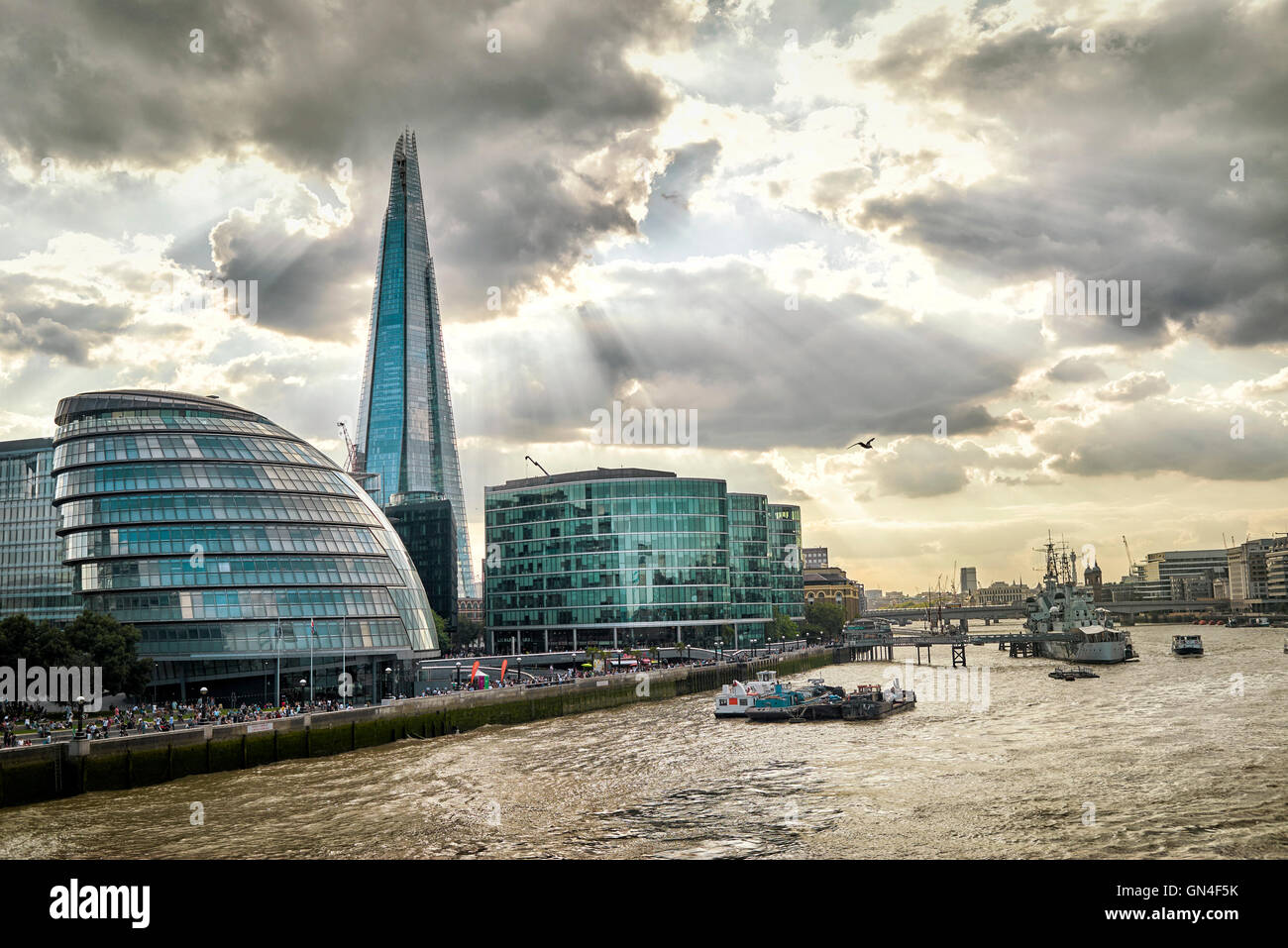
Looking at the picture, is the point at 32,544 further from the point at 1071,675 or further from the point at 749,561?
the point at 749,561

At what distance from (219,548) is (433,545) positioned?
10282 centimetres

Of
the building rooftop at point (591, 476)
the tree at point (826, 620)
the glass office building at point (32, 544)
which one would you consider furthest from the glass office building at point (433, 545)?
the glass office building at point (32, 544)

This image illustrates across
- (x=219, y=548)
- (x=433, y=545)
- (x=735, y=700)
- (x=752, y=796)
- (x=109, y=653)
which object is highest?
(x=433, y=545)

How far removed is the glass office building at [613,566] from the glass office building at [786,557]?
2950cm

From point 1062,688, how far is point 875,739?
116 feet

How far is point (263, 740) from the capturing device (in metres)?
50.5

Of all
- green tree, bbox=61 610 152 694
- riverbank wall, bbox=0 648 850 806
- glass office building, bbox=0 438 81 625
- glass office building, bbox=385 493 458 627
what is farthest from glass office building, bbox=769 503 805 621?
green tree, bbox=61 610 152 694

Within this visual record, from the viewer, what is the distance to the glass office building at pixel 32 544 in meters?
79.2

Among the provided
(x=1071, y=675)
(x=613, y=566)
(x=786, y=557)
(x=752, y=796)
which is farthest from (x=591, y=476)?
(x=752, y=796)

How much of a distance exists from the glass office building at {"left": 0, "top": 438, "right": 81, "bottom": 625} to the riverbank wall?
109ft
